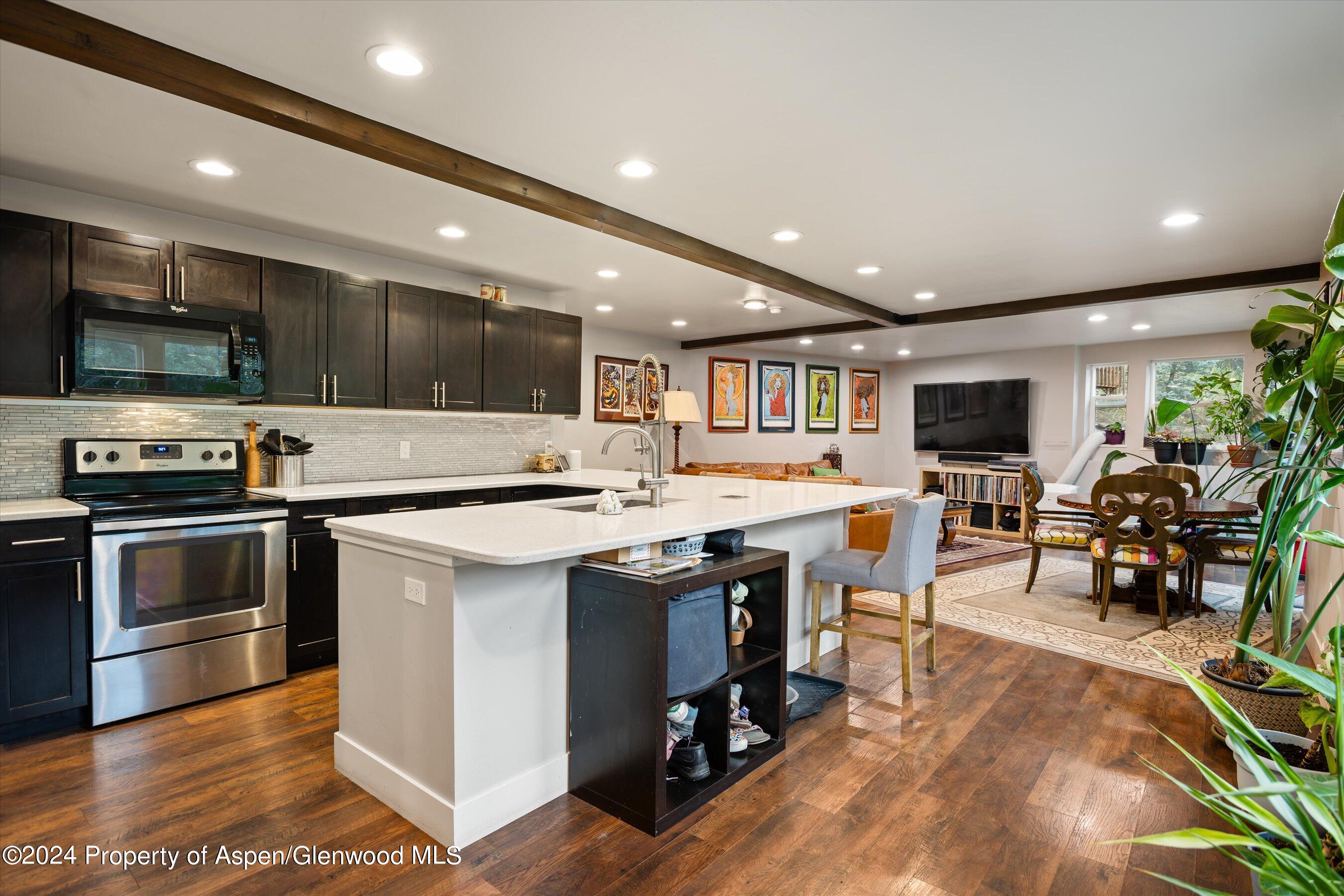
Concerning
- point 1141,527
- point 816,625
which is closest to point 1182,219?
point 1141,527

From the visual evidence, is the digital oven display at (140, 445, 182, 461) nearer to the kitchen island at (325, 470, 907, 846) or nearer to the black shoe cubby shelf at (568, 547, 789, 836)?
the kitchen island at (325, 470, 907, 846)

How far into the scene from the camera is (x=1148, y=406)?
770 cm

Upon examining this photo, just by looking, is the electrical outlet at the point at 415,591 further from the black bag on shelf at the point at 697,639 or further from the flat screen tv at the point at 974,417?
the flat screen tv at the point at 974,417

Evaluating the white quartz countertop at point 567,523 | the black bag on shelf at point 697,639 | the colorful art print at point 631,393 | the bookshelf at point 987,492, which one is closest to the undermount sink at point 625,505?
the white quartz countertop at point 567,523

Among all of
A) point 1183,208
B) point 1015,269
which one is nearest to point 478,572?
point 1183,208

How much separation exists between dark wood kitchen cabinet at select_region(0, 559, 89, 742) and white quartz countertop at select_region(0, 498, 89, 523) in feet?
0.61

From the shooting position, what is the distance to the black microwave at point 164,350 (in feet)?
9.85

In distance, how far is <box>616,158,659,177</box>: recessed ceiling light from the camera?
2791 mm

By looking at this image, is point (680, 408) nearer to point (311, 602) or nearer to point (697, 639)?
point (697, 639)

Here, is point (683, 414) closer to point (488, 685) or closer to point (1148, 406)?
point (488, 685)

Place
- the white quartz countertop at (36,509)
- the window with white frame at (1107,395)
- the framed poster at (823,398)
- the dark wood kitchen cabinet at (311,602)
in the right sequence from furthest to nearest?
1. the framed poster at (823,398)
2. the window with white frame at (1107,395)
3. the dark wood kitchen cabinet at (311,602)
4. the white quartz countertop at (36,509)

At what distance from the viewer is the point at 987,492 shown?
852cm

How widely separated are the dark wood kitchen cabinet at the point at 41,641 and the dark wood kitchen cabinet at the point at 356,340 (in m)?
1.49

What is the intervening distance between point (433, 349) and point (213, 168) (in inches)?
65.1
